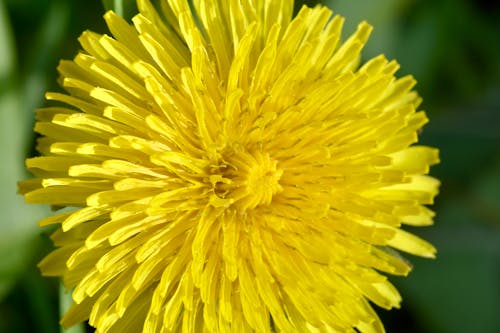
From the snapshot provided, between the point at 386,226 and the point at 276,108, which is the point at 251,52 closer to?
the point at 276,108

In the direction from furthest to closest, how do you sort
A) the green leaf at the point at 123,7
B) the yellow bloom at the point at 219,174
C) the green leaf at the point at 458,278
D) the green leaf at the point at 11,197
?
1. the green leaf at the point at 458,278
2. the green leaf at the point at 11,197
3. the green leaf at the point at 123,7
4. the yellow bloom at the point at 219,174

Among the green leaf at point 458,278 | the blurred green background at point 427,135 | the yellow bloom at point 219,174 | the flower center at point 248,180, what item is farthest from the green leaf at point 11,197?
the green leaf at point 458,278

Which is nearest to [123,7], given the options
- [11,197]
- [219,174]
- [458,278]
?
[219,174]

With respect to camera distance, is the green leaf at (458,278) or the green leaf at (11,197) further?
the green leaf at (458,278)

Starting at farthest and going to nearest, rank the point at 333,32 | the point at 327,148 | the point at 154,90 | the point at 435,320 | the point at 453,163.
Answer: the point at 453,163 < the point at 435,320 < the point at 333,32 < the point at 327,148 < the point at 154,90

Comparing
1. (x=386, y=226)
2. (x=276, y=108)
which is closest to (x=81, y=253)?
(x=276, y=108)

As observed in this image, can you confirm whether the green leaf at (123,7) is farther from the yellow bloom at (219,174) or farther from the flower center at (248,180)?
the flower center at (248,180)

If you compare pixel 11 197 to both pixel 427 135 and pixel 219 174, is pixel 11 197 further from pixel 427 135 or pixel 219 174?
pixel 427 135

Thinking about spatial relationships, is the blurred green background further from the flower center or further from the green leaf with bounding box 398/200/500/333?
the flower center
